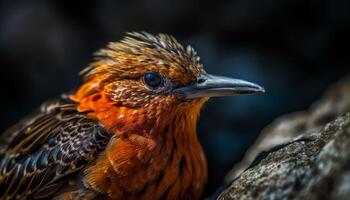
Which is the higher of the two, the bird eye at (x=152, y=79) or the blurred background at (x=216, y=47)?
the blurred background at (x=216, y=47)

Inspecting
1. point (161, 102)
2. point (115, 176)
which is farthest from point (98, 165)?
point (161, 102)

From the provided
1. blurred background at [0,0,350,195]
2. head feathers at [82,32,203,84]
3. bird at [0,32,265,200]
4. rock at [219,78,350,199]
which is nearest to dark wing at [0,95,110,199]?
bird at [0,32,265,200]

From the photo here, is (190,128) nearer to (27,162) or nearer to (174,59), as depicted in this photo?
(174,59)

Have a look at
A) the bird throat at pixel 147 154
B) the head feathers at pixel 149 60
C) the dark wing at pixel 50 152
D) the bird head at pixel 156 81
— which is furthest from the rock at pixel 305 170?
the dark wing at pixel 50 152

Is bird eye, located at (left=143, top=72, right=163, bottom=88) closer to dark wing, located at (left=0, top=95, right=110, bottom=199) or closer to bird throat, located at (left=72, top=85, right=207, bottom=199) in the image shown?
bird throat, located at (left=72, top=85, right=207, bottom=199)

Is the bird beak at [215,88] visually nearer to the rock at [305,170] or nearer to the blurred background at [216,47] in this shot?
the rock at [305,170]

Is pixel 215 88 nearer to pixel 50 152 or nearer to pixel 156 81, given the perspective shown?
pixel 156 81
